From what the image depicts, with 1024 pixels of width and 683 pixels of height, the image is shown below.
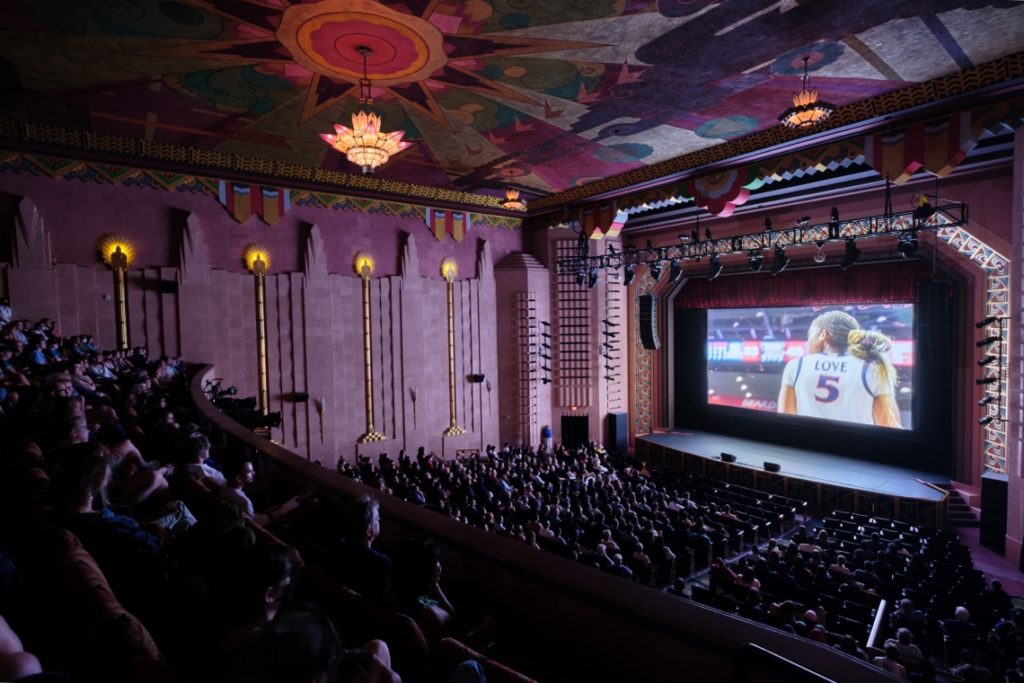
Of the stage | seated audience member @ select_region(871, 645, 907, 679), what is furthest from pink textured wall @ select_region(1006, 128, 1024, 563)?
seated audience member @ select_region(871, 645, 907, 679)

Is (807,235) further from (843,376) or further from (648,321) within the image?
(648,321)

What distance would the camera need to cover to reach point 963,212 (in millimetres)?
9922

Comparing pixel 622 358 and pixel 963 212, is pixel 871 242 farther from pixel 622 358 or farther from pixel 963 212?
pixel 622 358

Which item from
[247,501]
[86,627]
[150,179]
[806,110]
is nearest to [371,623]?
[86,627]

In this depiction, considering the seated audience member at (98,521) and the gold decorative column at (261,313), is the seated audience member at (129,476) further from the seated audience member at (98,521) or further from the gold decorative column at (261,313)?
the gold decorative column at (261,313)

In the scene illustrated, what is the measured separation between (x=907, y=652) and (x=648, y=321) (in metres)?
12.4

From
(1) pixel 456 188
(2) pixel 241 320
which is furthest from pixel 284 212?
(1) pixel 456 188

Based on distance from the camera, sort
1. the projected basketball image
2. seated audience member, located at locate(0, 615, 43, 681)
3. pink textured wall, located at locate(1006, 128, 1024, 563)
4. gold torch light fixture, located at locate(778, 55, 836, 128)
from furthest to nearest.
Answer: the projected basketball image, pink textured wall, located at locate(1006, 128, 1024, 563), gold torch light fixture, located at locate(778, 55, 836, 128), seated audience member, located at locate(0, 615, 43, 681)

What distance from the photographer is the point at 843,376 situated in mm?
15125

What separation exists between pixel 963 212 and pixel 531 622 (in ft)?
39.3

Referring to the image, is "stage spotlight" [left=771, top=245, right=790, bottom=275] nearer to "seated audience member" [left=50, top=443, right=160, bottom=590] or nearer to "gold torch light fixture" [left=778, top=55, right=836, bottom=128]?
"gold torch light fixture" [left=778, top=55, right=836, bottom=128]

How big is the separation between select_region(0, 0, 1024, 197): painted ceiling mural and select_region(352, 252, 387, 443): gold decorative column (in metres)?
3.96

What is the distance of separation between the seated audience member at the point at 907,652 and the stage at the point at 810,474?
25.8 ft

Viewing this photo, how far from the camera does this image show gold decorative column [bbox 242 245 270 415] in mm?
12883
